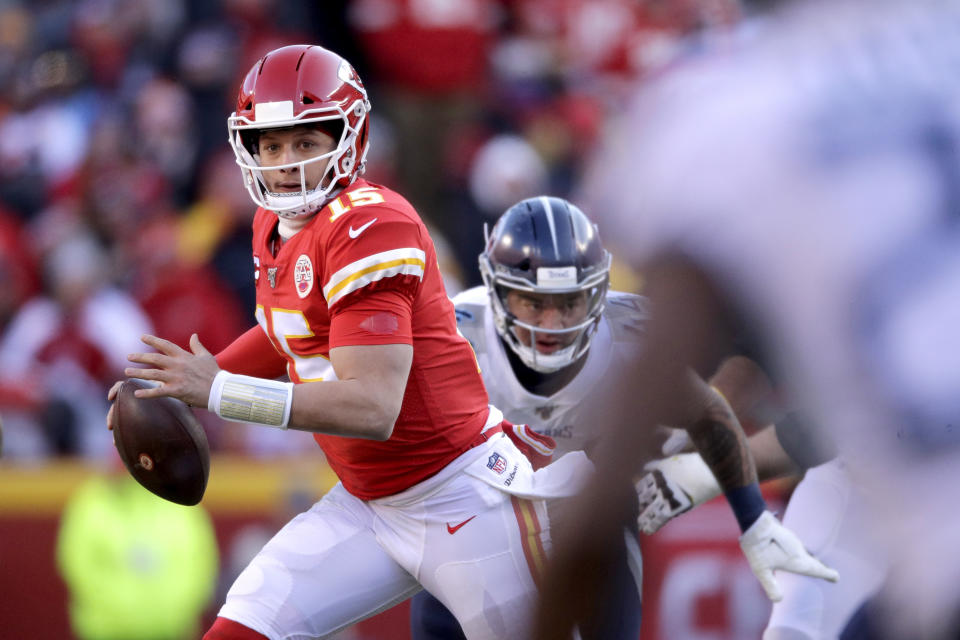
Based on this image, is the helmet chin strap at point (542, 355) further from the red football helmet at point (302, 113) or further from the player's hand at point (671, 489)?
the red football helmet at point (302, 113)

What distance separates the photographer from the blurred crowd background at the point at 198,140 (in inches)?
257

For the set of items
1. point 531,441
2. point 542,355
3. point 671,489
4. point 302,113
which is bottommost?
point 671,489

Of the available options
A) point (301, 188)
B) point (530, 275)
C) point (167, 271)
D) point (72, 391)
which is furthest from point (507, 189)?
point (301, 188)

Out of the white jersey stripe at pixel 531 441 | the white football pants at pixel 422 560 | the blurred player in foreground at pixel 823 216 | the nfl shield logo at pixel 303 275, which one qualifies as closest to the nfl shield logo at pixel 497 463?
the white football pants at pixel 422 560

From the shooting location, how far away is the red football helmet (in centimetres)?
320

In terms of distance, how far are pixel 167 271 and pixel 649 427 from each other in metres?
5.42

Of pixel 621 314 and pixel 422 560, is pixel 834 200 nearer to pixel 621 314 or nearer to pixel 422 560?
pixel 422 560

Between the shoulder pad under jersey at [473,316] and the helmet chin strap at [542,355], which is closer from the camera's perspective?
the helmet chin strap at [542,355]

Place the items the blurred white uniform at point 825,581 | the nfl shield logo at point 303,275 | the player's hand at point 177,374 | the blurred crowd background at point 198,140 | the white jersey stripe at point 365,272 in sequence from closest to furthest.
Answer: the player's hand at point 177,374 → the white jersey stripe at point 365,272 → the nfl shield logo at point 303,275 → the blurred white uniform at point 825,581 → the blurred crowd background at point 198,140

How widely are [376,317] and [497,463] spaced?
1.93ft

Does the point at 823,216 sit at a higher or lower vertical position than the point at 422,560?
higher

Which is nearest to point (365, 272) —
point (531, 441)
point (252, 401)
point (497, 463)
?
point (252, 401)

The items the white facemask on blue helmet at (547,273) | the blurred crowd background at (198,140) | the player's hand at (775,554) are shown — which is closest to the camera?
the player's hand at (775,554)

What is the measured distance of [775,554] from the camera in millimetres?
3539
